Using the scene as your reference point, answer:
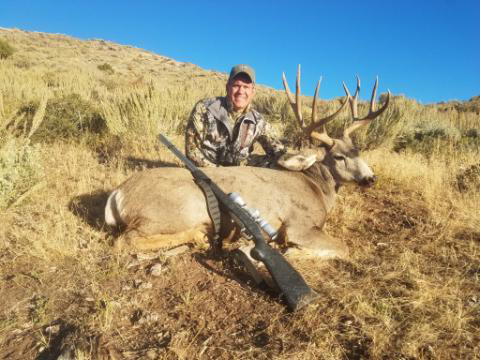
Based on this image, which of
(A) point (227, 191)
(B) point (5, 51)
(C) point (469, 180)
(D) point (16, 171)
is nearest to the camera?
(A) point (227, 191)

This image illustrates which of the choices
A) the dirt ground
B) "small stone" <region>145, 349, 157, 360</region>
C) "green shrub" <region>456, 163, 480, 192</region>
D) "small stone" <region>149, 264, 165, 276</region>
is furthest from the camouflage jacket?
"small stone" <region>145, 349, 157, 360</region>

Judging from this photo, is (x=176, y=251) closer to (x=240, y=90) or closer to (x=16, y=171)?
(x=16, y=171)

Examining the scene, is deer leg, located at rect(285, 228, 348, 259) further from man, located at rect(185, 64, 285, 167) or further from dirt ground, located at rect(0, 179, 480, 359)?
man, located at rect(185, 64, 285, 167)

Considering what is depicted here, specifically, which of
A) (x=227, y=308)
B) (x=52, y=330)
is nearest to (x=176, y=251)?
(x=227, y=308)

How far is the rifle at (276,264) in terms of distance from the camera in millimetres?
2367

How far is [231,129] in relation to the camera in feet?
16.9

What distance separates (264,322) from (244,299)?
301 millimetres

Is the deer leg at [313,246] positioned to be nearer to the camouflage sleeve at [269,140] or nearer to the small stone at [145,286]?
the small stone at [145,286]

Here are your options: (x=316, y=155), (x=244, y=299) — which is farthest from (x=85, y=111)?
(x=244, y=299)

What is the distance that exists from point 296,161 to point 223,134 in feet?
4.54

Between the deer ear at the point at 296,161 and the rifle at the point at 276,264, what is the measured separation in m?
1.19

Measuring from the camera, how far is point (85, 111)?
7.54m

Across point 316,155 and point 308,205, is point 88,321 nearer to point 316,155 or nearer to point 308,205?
point 308,205

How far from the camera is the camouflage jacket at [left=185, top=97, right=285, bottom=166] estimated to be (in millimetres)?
5113
